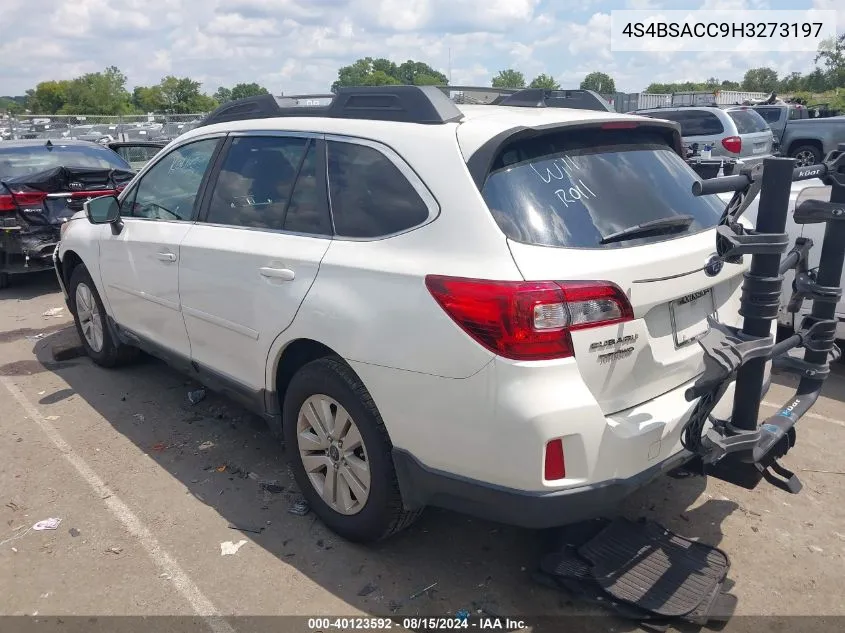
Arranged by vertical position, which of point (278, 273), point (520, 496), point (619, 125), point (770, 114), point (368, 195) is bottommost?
point (520, 496)

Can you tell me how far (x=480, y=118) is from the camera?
3033 millimetres

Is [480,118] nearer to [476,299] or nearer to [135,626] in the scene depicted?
[476,299]

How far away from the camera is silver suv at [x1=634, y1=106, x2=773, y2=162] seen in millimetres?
13898

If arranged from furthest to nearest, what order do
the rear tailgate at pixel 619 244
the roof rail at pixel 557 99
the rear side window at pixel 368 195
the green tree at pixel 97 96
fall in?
the green tree at pixel 97 96 → the roof rail at pixel 557 99 → the rear side window at pixel 368 195 → the rear tailgate at pixel 619 244

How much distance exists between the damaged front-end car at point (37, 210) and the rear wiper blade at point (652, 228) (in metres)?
7.65

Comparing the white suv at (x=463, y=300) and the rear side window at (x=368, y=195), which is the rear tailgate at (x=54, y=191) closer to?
the white suv at (x=463, y=300)

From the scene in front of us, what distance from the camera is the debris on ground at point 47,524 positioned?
3570mm

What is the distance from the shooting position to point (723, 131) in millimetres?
14023

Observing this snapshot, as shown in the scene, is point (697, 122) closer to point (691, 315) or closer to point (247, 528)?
point (691, 315)

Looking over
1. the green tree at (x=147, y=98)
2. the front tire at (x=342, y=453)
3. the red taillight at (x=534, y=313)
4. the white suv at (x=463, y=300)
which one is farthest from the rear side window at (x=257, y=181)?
the green tree at (x=147, y=98)

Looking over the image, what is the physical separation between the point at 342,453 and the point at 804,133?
60.4 feet

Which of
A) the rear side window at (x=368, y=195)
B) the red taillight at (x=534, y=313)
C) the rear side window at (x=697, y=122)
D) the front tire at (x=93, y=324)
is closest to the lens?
the red taillight at (x=534, y=313)

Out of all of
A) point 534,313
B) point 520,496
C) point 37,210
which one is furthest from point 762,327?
point 37,210

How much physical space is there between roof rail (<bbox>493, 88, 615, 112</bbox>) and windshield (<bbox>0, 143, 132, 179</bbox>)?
Result: 6763 mm
